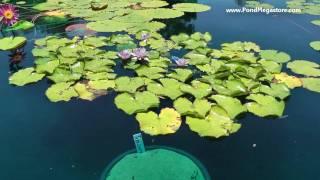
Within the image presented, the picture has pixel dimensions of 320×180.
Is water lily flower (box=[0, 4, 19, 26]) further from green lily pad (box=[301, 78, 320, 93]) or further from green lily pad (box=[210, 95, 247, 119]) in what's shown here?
green lily pad (box=[301, 78, 320, 93])

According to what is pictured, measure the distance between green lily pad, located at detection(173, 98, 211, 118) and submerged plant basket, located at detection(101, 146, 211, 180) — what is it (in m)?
0.55

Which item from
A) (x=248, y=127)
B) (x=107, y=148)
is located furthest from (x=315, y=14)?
(x=107, y=148)

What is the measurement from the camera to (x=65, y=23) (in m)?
6.27

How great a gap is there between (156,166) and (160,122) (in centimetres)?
61

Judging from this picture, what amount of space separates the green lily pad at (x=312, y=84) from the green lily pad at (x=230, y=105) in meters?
0.93

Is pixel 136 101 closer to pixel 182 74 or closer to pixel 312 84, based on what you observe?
pixel 182 74

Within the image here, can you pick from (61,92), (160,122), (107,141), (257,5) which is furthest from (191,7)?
(107,141)

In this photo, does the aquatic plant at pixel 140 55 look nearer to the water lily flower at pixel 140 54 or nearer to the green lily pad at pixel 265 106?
the water lily flower at pixel 140 54

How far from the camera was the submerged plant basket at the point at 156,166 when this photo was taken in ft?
9.89

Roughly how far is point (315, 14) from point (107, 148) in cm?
478

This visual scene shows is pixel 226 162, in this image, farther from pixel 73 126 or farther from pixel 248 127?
pixel 73 126

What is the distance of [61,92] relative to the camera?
13.6ft

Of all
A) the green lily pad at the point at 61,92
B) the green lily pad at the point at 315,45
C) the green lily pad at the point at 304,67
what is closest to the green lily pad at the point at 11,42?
the green lily pad at the point at 61,92

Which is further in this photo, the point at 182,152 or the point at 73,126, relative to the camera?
the point at 73,126
